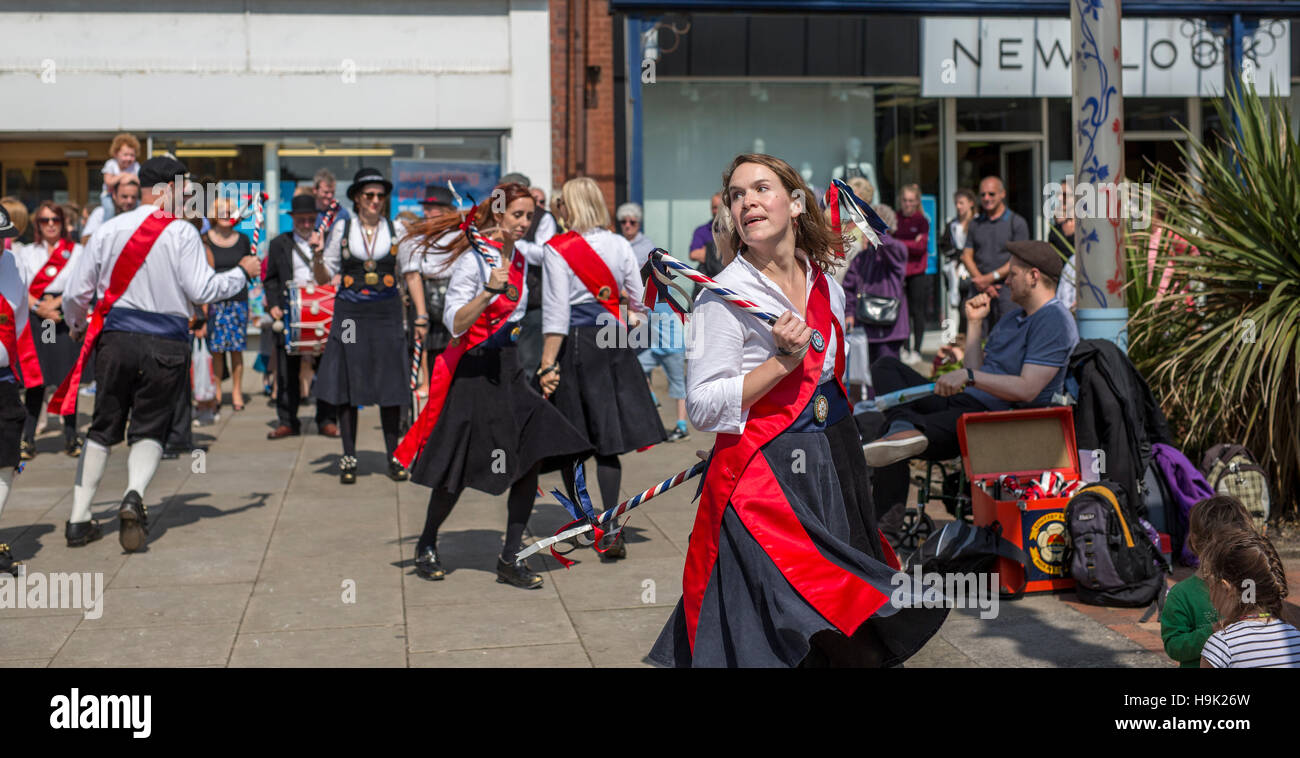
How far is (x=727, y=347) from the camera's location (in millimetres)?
3664

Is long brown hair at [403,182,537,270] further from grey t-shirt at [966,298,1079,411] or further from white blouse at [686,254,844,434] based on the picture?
white blouse at [686,254,844,434]

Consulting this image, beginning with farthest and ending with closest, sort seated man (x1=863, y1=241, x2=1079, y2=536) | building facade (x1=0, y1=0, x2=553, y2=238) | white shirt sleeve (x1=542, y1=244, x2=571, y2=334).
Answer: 1. building facade (x1=0, y1=0, x2=553, y2=238)
2. white shirt sleeve (x1=542, y1=244, x2=571, y2=334)
3. seated man (x1=863, y1=241, x2=1079, y2=536)

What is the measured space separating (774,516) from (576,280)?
12.4ft

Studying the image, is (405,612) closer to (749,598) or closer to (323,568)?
(323,568)

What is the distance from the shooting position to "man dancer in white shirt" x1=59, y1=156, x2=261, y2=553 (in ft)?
23.4

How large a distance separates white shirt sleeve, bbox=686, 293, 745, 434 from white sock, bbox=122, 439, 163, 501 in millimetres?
4449

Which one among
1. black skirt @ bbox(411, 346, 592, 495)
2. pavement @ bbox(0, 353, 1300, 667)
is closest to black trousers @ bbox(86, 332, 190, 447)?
pavement @ bbox(0, 353, 1300, 667)

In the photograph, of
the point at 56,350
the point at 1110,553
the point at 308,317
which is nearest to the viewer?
the point at 1110,553

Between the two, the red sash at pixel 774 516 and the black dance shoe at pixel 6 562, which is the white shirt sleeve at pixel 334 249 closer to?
the black dance shoe at pixel 6 562

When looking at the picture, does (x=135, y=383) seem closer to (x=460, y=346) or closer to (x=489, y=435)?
(x=460, y=346)

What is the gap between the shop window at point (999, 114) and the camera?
16.5 metres

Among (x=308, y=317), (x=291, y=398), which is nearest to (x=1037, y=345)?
(x=308, y=317)

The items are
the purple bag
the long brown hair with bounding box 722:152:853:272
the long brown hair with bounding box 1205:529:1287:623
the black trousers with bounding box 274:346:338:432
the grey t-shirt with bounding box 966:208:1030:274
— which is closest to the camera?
the long brown hair with bounding box 1205:529:1287:623
